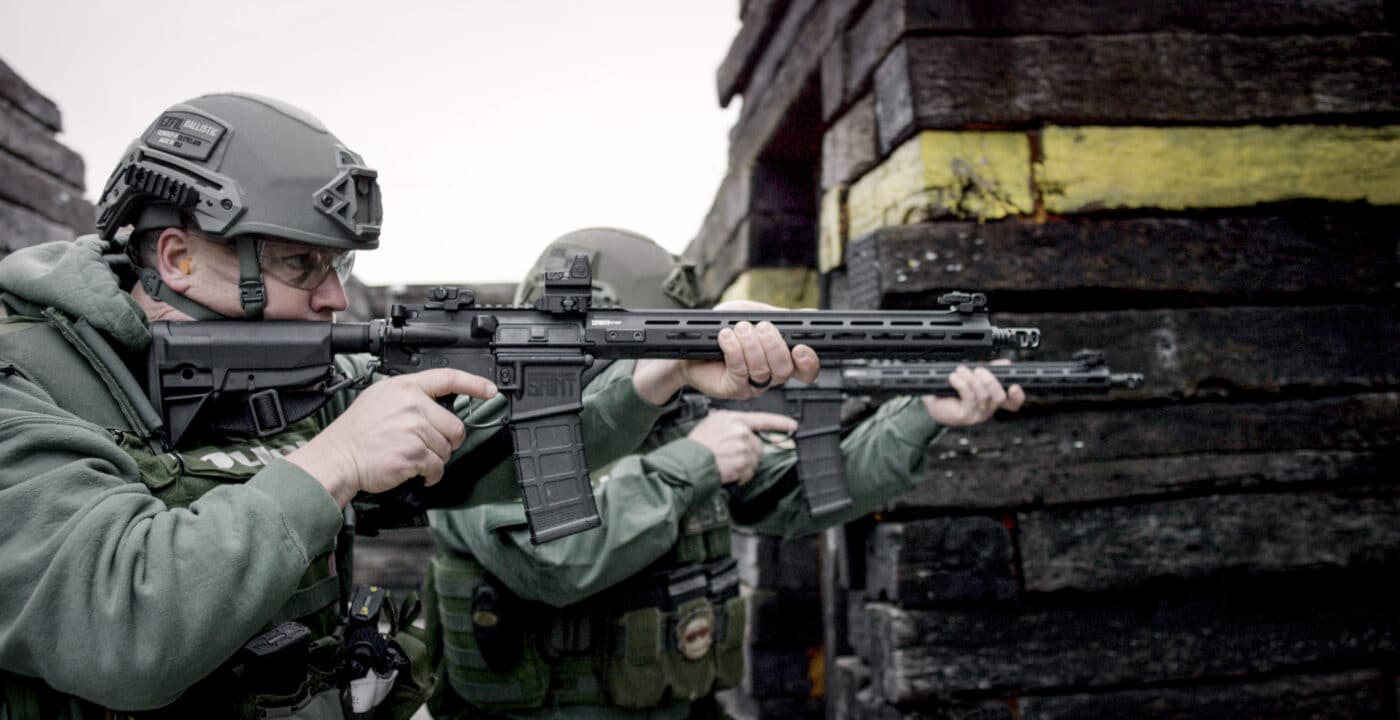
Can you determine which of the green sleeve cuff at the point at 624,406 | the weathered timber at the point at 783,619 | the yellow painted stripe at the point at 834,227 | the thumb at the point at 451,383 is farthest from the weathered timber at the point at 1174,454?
the weathered timber at the point at 783,619

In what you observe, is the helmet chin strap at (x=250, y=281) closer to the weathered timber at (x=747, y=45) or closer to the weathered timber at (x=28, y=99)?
the weathered timber at (x=747, y=45)

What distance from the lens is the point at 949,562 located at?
350 cm

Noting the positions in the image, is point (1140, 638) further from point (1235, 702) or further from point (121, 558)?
point (121, 558)

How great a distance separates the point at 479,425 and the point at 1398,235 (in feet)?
11.2

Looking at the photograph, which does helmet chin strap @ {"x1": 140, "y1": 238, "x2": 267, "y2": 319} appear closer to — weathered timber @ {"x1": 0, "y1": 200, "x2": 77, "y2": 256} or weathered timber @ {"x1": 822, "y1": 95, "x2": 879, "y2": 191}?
weathered timber @ {"x1": 822, "y1": 95, "x2": 879, "y2": 191}

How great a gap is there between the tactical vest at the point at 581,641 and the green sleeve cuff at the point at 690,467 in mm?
215

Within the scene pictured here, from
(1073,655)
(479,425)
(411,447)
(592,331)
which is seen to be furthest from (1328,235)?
(411,447)

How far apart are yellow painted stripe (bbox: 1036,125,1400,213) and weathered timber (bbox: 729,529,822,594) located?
284 centimetres

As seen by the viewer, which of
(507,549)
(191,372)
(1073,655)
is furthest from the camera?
(1073,655)

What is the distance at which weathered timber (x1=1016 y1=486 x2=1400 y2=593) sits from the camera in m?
3.46

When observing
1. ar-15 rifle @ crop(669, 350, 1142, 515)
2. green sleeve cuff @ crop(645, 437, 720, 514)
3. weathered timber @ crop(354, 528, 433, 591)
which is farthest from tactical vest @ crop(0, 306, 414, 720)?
weathered timber @ crop(354, 528, 433, 591)

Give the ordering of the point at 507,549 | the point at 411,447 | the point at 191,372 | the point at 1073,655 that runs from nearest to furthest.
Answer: the point at 411,447
the point at 191,372
the point at 507,549
the point at 1073,655

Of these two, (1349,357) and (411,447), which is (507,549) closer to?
(411,447)

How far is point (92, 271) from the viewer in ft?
6.46
